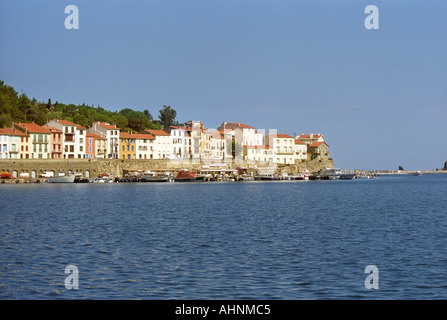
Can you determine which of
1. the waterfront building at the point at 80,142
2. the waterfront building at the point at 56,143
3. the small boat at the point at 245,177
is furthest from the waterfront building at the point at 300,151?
the waterfront building at the point at 56,143

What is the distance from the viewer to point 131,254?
2770 cm

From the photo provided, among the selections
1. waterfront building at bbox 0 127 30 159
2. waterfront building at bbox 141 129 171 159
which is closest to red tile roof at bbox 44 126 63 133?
waterfront building at bbox 0 127 30 159

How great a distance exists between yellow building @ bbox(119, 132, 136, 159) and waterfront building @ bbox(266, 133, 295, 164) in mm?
51779

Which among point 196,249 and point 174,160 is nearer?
point 196,249

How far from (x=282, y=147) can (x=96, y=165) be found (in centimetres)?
7033

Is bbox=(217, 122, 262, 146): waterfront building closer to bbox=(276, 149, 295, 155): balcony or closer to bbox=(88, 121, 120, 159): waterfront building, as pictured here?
bbox=(276, 149, 295, 155): balcony

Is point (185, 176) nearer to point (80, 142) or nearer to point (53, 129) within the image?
point (80, 142)

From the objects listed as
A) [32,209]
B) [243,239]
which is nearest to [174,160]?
[32,209]

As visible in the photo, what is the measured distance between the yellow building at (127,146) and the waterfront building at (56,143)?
56.4 feet

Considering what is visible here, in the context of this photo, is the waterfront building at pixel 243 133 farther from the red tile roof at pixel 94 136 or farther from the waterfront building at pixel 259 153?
the red tile roof at pixel 94 136

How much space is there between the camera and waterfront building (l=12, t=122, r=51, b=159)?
130 metres

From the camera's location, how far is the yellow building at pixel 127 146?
148 m
